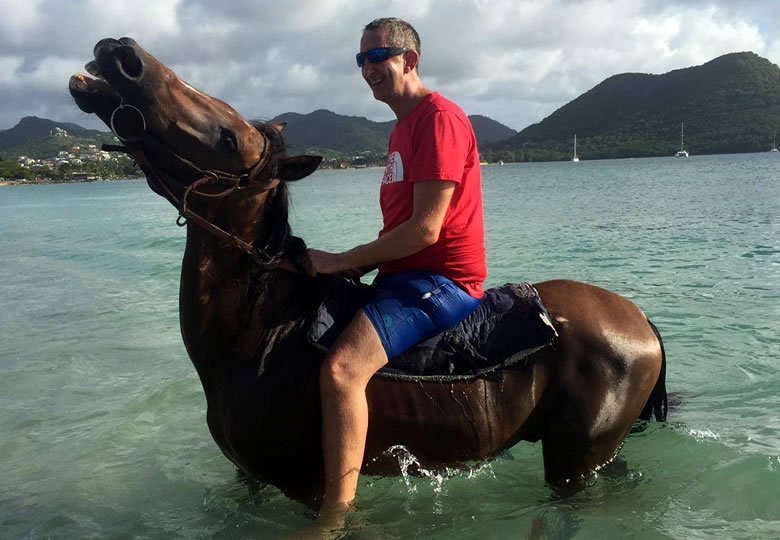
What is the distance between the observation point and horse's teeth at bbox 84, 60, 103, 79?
288 centimetres

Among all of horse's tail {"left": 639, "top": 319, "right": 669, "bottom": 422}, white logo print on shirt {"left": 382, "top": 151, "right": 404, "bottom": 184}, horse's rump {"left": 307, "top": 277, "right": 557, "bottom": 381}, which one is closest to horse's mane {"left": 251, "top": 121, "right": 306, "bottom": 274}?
horse's rump {"left": 307, "top": 277, "right": 557, "bottom": 381}

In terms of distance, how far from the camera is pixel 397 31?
343 cm

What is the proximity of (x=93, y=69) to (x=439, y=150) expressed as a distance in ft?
5.50

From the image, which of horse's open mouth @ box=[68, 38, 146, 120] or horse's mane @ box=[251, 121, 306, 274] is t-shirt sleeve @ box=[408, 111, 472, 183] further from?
horse's open mouth @ box=[68, 38, 146, 120]

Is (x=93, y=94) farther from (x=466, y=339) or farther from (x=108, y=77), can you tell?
(x=466, y=339)

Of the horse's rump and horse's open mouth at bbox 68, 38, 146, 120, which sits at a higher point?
horse's open mouth at bbox 68, 38, 146, 120

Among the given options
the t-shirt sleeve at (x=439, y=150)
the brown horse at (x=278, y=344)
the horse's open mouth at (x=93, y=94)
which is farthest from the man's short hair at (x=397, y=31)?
the horse's open mouth at (x=93, y=94)

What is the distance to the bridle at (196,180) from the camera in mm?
3010

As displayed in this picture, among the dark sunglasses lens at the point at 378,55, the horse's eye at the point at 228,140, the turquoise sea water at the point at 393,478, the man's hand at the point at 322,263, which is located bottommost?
the turquoise sea water at the point at 393,478

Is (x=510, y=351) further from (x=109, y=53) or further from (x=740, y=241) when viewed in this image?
(x=740, y=241)

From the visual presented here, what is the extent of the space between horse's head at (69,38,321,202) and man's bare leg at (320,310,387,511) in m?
0.92

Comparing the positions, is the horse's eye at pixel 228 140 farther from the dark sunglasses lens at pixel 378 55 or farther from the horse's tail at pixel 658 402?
the horse's tail at pixel 658 402

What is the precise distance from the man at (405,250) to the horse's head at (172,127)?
0.54 metres

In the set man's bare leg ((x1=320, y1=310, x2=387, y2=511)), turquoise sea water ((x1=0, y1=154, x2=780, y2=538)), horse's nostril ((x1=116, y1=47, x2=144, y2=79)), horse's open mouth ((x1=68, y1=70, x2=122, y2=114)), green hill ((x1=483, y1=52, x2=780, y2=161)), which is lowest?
turquoise sea water ((x1=0, y1=154, x2=780, y2=538))
